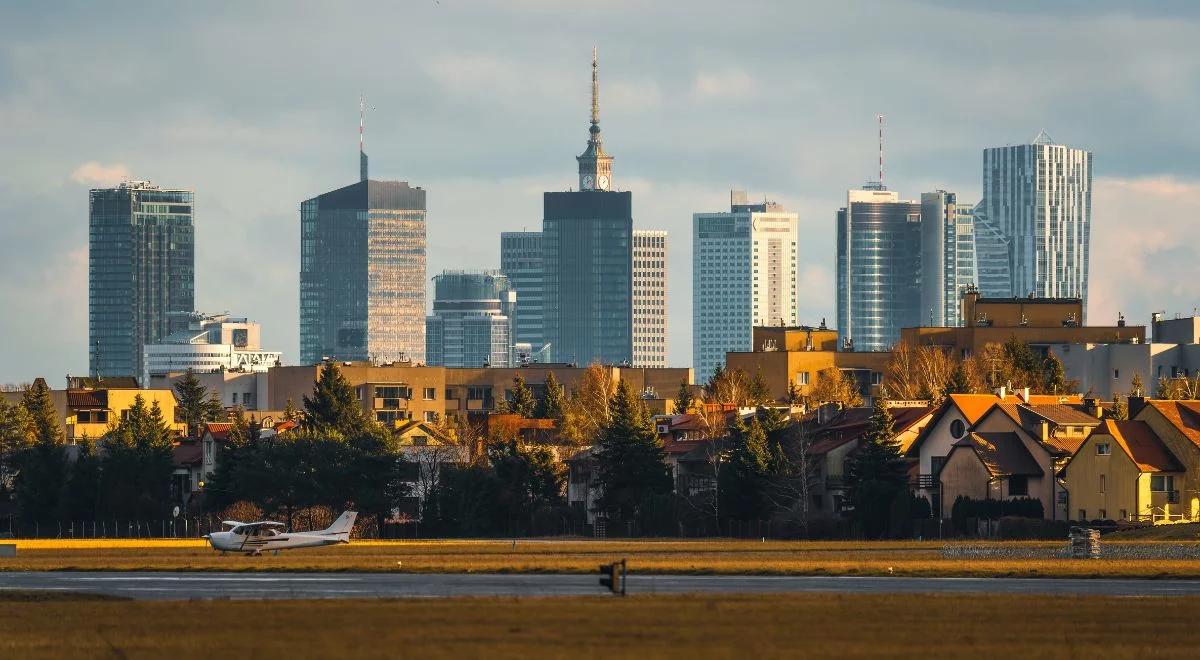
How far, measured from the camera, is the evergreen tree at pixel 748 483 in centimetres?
14038

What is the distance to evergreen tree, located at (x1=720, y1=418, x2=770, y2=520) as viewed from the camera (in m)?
140

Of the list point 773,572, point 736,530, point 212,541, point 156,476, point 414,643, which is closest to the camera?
point 414,643

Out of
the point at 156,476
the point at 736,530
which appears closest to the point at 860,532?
the point at 736,530

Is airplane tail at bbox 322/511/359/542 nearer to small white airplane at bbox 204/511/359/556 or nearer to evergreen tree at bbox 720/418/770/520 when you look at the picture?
small white airplane at bbox 204/511/359/556

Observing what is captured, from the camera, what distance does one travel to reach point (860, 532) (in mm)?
132125

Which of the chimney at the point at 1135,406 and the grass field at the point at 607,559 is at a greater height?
the chimney at the point at 1135,406

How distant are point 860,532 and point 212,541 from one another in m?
41.9

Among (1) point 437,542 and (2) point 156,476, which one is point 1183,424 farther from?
(2) point 156,476

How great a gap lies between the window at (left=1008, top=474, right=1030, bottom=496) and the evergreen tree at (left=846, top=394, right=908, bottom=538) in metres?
6.42

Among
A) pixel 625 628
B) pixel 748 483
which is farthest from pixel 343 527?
pixel 625 628

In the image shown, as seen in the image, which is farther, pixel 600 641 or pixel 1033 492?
pixel 1033 492

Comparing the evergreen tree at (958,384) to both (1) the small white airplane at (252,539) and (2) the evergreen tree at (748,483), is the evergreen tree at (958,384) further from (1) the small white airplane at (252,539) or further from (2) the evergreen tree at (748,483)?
(1) the small white airplane at (252,539)

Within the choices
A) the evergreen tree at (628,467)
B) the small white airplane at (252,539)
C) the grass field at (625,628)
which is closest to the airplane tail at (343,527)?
the small white airplane at (252,539)

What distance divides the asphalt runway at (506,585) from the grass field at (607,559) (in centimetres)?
394
